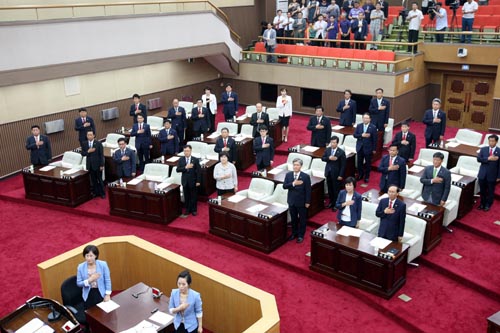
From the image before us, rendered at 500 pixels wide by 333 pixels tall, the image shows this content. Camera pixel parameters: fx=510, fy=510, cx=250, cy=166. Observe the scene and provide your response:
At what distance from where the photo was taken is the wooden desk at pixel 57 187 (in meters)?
11.0

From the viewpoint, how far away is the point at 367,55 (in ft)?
52.2

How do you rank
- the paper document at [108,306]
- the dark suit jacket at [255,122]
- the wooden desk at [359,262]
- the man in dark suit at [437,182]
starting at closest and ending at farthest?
the paper document at [108,306] < the wooden desk at [359,262] < the man in dark suit at [437,182] < the dark suit jacket at [255,122]

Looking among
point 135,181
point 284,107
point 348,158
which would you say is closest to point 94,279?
point 135,181

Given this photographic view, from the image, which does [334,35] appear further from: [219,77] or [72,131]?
[72,131]

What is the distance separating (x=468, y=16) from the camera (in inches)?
582

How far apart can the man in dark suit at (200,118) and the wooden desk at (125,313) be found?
7.31 meters

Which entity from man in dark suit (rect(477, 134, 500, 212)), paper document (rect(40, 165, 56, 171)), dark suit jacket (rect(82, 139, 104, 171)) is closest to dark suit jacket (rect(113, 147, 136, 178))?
dark suit jacket (rect(82, 139, 104, 171))

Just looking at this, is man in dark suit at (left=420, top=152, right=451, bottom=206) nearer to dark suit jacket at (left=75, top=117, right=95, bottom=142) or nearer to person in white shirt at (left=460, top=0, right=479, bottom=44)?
person in white shirt at (left=460, top=0, right=479, bottom=44)

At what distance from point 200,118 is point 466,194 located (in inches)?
270

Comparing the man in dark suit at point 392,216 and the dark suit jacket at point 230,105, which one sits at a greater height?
the dark suit jacket at point 230,105

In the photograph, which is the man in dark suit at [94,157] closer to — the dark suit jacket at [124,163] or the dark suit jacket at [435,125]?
the dark suit jacket at [124,163]

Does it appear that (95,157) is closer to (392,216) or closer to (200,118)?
(200,118)

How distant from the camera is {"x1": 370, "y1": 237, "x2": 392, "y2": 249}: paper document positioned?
25.0 ft

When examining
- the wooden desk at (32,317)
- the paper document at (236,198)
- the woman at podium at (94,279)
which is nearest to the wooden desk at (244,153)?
the paper document at (236,198)
